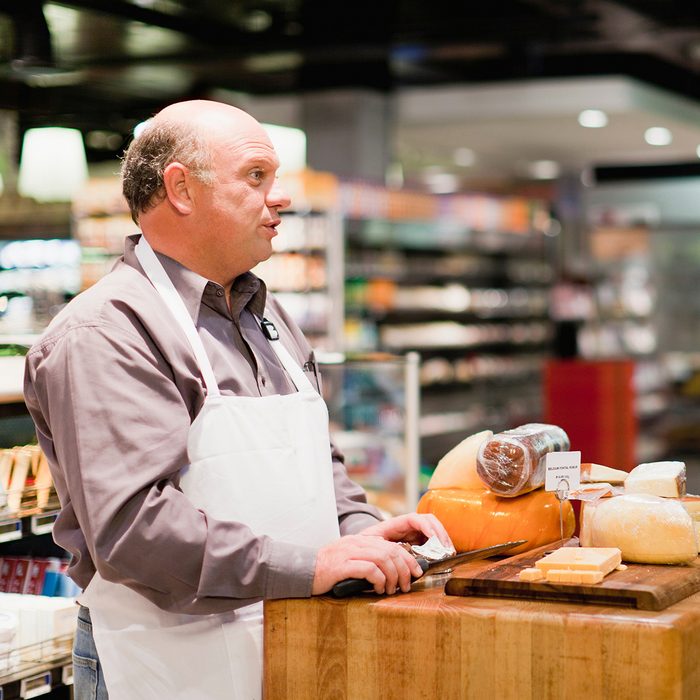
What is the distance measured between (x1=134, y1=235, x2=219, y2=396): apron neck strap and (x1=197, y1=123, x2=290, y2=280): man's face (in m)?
0.10

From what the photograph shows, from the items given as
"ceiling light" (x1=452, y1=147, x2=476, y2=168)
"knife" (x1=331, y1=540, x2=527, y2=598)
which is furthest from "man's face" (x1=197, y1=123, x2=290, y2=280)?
"ceiling light" (x1=452, y1=147, x2=476, y2=168)

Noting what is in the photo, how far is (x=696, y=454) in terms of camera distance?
41.4 ft

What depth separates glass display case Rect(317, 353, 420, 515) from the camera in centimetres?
470

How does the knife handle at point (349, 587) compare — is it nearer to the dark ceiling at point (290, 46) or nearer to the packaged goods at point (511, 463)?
the packaged goods at point (511, 463)

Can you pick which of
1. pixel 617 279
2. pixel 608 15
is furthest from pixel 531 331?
pixel 608 15

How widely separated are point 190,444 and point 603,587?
2.44ft

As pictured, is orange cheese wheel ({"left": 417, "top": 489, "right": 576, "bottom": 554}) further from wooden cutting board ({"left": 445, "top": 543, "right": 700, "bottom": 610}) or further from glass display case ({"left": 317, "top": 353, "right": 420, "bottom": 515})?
glass display case ({"left": 317, "top": 353, "right": 420, "bottom": 515})

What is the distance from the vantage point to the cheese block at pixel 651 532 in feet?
6.49

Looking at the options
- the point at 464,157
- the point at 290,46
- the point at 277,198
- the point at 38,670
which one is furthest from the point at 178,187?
the point at 464,157

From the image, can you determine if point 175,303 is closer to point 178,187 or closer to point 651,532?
point 178,187

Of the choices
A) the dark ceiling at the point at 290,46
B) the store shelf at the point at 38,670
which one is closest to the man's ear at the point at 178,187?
the store shelf at the point at 38,670

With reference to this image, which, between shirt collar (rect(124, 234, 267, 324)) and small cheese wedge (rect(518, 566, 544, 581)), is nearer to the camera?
small cheese wedge (rect(518, 566, 544, 581))

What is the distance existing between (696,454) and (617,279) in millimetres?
2807

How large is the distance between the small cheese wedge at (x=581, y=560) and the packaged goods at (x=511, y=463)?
0.86 ft
